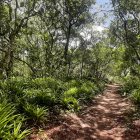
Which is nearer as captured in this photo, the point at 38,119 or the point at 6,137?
the point at 6,137

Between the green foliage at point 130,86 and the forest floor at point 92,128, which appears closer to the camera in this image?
the forest floor at point 92,128

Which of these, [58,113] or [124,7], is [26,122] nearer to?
[58,113]

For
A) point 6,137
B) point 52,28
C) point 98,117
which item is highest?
point 52,28

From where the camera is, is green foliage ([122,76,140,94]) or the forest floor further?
green foliage ([122,76,140,94])

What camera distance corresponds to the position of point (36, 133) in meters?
8.29

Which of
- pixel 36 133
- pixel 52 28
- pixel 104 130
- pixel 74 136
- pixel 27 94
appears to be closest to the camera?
pixel 36 133

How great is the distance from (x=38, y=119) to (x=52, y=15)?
20.0 m

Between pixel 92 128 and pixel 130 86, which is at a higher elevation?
pixel 130 86

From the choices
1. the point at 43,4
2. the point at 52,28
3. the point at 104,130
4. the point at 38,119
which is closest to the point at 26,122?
the point at 38,119

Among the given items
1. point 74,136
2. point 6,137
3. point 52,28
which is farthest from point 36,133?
point 52,28

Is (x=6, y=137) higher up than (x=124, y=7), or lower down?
lower down

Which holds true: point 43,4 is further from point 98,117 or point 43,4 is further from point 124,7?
point 98,117

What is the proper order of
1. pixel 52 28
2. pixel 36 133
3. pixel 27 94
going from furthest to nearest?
pixel 52 28 → pixel 27 94 → pixel 36 133

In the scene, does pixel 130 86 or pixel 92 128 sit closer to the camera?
pixel 92 128
